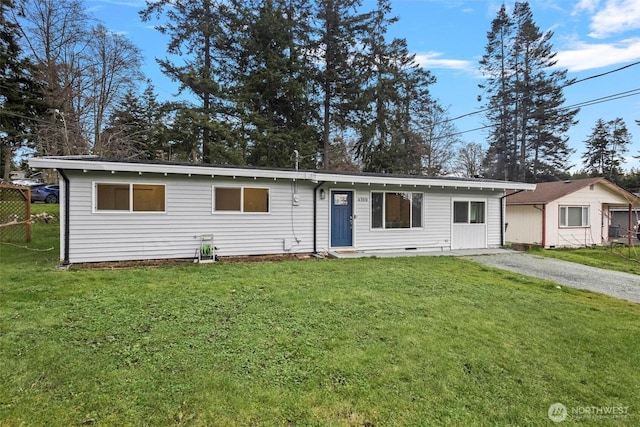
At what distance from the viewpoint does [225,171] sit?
8188 mm

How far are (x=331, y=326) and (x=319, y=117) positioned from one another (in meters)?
16.8

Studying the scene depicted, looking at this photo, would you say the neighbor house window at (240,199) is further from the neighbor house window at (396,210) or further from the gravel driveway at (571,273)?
the gravel driveway at (571,273)

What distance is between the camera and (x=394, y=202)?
1038 cm

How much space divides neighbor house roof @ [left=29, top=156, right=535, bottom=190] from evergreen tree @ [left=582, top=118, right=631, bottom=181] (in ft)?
112

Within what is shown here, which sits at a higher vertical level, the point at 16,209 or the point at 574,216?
the point at 16,209

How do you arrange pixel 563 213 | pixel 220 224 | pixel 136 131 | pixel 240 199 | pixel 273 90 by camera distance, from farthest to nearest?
pixel 136 131 → pixel 273 90 → pixel 563 213 → pixel 240 199 → pixel 220 224

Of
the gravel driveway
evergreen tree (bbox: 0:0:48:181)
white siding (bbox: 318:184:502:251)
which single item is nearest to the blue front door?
white siding (bbox: 318:184:502:251)

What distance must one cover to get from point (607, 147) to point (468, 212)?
36.0 m

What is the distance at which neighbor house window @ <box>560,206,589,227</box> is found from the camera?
14.4m

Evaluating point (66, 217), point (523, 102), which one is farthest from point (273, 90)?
point (523, 102)

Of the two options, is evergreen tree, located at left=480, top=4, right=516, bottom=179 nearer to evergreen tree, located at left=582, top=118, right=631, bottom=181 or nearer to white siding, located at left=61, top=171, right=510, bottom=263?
evergreen tree, located at left=582, top=118, right=631, bottom=181

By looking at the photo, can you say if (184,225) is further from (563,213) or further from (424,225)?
(563,213)

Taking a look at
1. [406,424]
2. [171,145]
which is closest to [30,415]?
[406,424]

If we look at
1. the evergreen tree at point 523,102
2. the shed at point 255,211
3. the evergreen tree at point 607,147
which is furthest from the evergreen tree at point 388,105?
the evergreen tree at point 607,147
